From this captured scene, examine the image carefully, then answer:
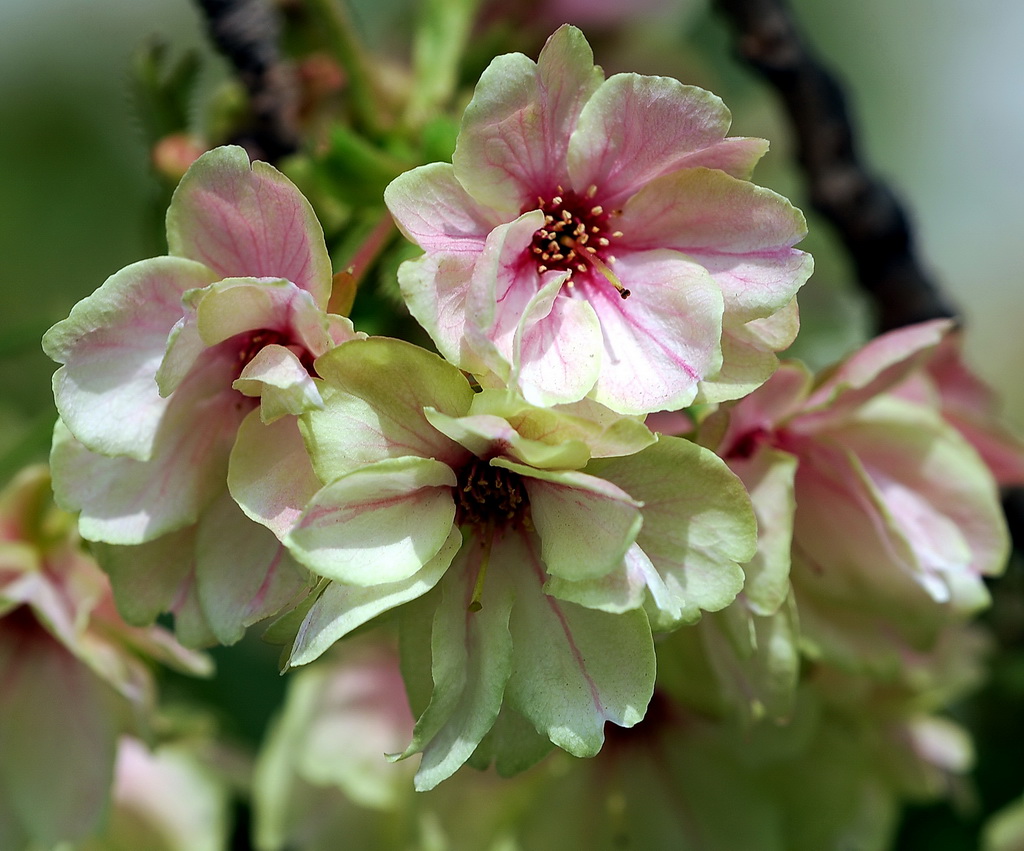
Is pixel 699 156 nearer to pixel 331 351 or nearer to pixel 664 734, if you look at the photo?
pixel 331 351

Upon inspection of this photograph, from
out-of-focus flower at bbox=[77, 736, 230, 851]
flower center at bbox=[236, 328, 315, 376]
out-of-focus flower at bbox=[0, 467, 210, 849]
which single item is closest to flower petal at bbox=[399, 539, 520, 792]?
flower center at bbox=[236, 328, 315, 376]

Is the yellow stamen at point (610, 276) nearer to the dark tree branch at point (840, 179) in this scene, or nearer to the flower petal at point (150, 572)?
the flower petal at point (150, 572)

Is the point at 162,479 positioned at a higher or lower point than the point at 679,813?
higher

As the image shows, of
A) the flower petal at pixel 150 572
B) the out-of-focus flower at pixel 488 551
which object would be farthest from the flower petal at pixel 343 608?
the flower petal at pixel 150 572

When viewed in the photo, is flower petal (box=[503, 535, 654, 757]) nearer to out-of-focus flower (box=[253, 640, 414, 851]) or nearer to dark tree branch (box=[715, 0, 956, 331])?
out-of-focus flower (box=[253, 640, 414, 851])

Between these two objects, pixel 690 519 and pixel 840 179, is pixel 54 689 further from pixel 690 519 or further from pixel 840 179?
pixel 840 179

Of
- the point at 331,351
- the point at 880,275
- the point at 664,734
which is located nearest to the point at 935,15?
the point at 880,275
